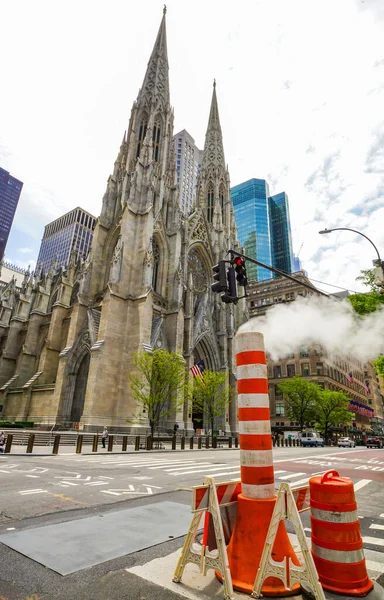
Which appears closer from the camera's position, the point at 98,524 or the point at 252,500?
the point at 252,500

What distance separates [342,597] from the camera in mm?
2824

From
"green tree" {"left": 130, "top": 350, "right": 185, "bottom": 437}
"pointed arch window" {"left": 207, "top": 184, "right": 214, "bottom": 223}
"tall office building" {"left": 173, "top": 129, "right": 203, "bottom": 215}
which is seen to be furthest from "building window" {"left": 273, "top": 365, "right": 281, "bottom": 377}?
"tall office building" {"left": 173, "top": 129, "right": 203, "bottom": 215}

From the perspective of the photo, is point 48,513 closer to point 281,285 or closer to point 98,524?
point 98,524

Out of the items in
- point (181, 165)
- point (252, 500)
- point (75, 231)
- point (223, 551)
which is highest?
point (181, 165)

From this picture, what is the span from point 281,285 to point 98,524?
62.3m

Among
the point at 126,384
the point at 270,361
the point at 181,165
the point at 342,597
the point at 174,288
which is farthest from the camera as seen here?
the point at 181,165

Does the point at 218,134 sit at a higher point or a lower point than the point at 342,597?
higher

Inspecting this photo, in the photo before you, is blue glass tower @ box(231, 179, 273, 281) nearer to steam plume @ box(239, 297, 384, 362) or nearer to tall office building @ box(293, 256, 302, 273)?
tall office building @ box(293, 256, 302, 273)

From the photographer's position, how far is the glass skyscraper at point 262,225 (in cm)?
9712

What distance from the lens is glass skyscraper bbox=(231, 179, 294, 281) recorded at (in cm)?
9712

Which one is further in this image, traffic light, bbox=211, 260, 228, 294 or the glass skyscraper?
the glass skyscraper

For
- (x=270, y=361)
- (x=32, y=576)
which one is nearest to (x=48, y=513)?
(x=32, y=576)

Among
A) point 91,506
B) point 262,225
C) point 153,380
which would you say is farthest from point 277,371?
point 91,506

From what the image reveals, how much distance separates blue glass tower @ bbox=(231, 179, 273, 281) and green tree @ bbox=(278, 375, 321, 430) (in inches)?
1922
